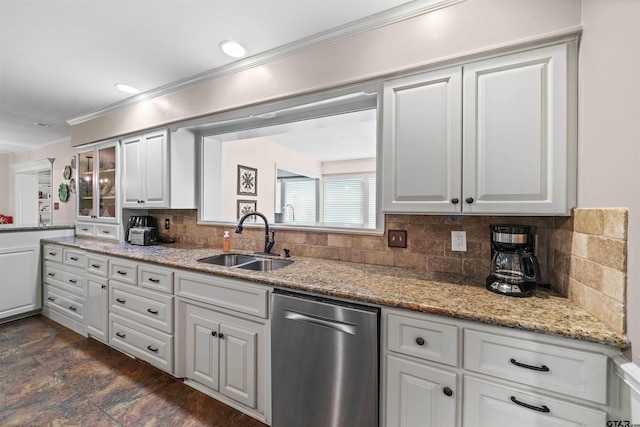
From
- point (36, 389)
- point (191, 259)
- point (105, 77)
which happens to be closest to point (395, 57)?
point (191, 259)

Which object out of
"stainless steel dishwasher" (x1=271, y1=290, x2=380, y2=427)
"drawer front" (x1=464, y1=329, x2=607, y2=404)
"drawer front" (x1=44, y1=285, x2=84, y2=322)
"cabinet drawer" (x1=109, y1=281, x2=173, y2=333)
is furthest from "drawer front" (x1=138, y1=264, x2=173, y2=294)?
"drawer front" (x1=464, y1=329, x2=607, y2=404)

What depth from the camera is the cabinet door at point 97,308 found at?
2414mm

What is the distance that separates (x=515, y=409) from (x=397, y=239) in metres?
1.01

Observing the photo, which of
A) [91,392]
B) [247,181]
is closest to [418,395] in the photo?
[91,392]

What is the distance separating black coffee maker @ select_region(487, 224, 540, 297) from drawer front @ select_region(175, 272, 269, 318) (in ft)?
3.95

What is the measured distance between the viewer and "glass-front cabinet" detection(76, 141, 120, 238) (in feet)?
10.2

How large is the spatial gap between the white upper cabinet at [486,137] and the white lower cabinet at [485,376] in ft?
1.91

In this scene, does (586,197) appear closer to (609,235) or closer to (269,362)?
(609,235)

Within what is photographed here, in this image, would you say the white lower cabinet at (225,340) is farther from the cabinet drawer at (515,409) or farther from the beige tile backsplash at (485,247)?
the cabinet drawer at (515,409)

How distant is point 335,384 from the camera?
133 centimetres

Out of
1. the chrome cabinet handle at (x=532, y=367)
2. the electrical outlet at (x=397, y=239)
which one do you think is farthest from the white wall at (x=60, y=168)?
the chrome cabinet handle at (x=532, y=367)

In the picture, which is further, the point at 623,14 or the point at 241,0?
the point at 241,0

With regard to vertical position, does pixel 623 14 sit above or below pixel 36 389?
above

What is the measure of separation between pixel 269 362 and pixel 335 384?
1.37 ft
